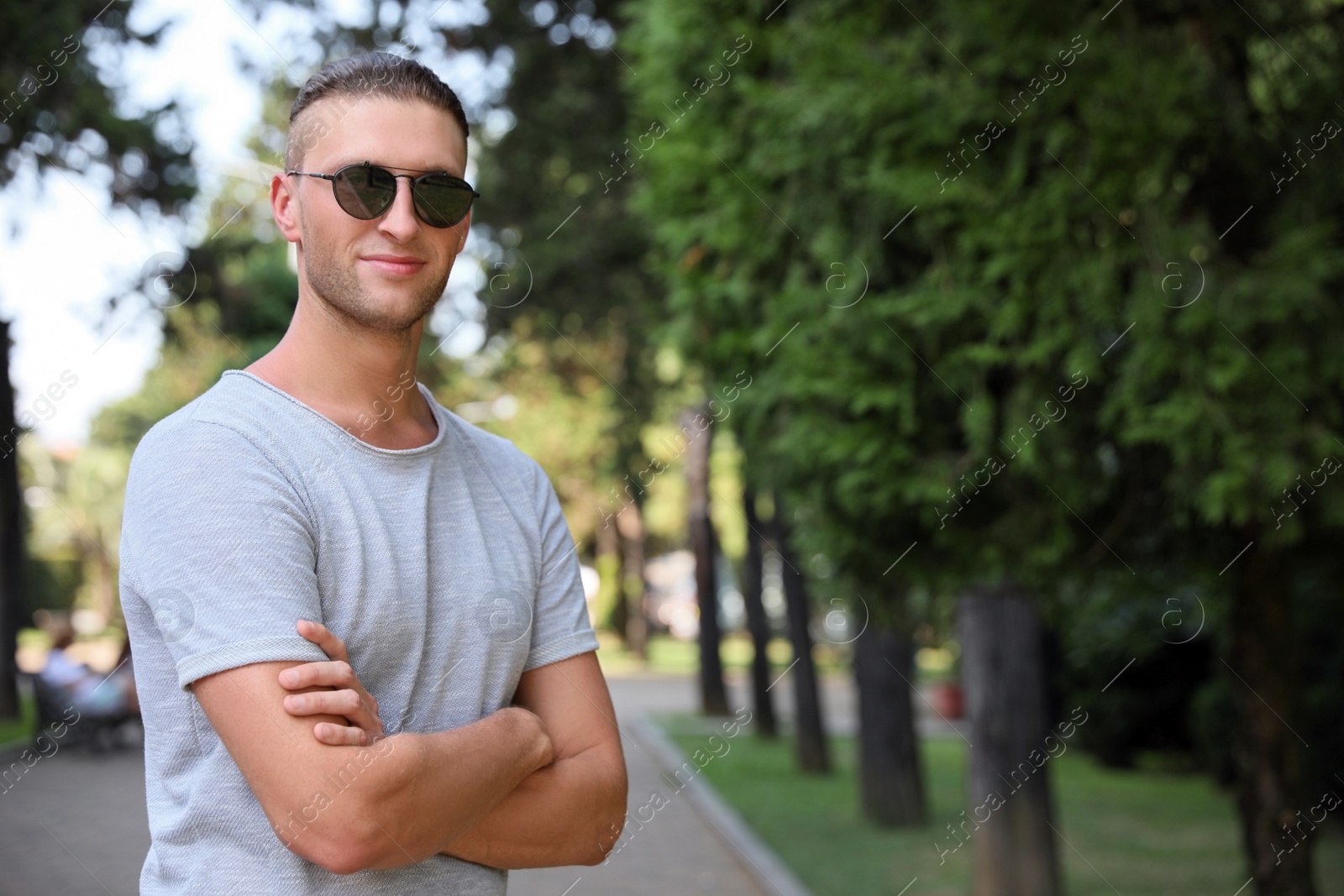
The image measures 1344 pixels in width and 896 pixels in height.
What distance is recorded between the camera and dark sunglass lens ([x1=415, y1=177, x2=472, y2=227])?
202 cm

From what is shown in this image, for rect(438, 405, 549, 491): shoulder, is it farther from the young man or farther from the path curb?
the path curb

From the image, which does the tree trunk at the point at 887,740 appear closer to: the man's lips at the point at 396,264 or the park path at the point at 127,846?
the park path at the point at 127,846

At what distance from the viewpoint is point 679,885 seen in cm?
962

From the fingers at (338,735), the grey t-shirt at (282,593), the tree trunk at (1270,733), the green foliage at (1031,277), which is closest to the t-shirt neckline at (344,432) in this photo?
the grey t-shirt at (282,593)

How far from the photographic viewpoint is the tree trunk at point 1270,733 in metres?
6.05

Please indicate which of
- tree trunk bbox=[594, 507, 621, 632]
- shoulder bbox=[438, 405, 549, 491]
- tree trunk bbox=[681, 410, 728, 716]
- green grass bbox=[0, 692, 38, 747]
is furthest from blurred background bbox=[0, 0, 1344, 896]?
tree trunk bbox=[594, 507, 621, 632]

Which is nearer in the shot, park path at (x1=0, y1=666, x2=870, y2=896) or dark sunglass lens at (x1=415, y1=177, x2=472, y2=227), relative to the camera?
dark sunglass lens at (x1=415, y1=177, x2=472, y2=227)

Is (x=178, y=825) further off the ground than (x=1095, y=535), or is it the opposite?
(x=1095, y=535)

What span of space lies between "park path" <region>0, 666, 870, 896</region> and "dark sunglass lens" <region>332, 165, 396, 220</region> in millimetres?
5230

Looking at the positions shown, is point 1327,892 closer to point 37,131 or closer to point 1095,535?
point 1095,535

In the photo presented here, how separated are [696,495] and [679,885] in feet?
38.9

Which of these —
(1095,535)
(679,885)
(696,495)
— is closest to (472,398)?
(696,495)

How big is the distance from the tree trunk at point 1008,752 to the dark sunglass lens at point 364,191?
6777 millimetres

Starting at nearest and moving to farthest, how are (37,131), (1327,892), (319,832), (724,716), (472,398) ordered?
1. (319,832)
2. (1327,892)
3. (37,131)
4. (724,716)
5. (472,398)
